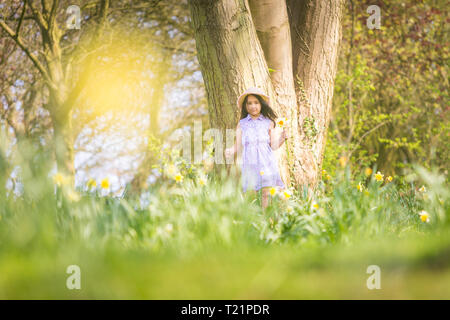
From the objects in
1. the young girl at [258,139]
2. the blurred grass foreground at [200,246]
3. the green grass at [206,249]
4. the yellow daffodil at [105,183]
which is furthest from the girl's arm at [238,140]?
the yellow daffodil at [105,183]

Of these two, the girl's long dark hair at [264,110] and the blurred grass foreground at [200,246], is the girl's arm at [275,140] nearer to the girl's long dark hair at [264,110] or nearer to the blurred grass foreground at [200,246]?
the girl's long dark hair at [264,110]

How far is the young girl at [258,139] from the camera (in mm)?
4567

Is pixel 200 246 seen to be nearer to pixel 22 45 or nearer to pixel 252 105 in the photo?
pixel 252 105

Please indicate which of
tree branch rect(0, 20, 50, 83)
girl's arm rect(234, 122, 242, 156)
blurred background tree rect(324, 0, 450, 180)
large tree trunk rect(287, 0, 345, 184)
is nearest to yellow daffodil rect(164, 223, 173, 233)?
girl's arm rect(234, 122, 242, 156)

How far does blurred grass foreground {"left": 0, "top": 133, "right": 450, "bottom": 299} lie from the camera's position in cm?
175

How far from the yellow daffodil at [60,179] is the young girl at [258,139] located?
212 cm

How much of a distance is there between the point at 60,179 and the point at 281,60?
3.07 meters

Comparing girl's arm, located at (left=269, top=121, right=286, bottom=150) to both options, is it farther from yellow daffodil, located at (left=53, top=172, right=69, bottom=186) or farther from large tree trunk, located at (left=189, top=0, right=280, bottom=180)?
yellow daffodil, located at (left=53, top=172, right=69, bottom=186)

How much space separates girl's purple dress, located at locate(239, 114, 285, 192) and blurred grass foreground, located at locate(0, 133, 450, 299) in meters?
1.04

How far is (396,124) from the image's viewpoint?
10.9 metres

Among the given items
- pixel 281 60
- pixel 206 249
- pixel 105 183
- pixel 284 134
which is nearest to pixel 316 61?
pixel 281 60

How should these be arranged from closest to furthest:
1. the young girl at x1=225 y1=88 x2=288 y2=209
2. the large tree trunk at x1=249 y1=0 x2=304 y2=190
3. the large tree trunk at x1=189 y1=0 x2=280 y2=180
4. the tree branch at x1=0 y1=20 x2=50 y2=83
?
the large tree trunk at x1=189 y1=0 x2=280 y2=180 < the young girl at x1=225 y1=88 x2=288 y2=209 < the large tree trunk at x1=249 y1=0 x2=304 y2=190 < the tree branch at x1=0 y1=20 x2=50 y2=83

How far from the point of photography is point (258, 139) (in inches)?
184
